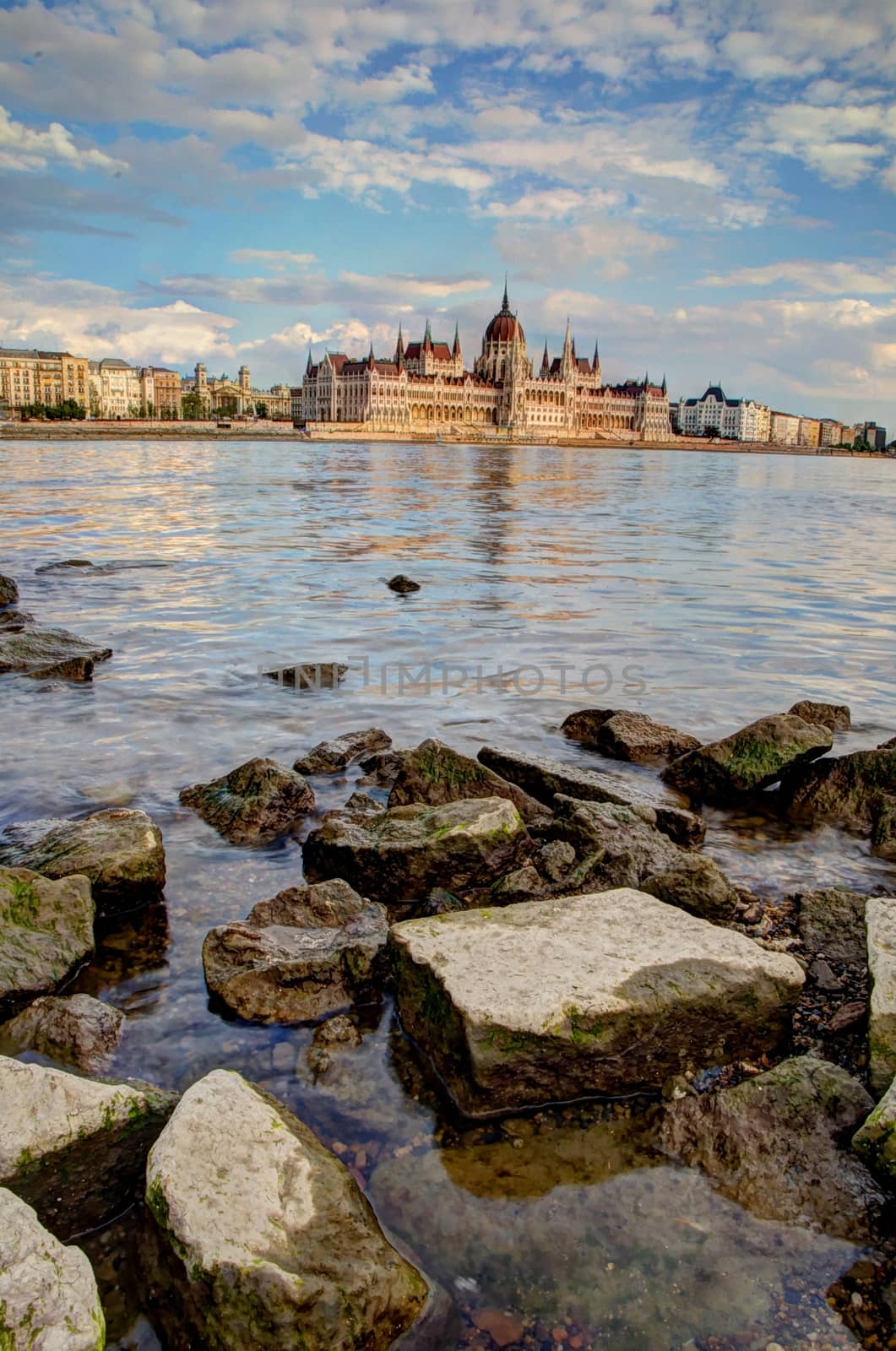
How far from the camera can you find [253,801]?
17.4ft

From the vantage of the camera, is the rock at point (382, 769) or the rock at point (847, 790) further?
the rock at point (382, 769)

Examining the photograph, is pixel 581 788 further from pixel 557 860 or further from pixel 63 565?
pixel 63 565

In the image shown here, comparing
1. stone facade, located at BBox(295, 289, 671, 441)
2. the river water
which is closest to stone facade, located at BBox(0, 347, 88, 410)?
stone facade, located at BBox(295, 289, 671, 441)

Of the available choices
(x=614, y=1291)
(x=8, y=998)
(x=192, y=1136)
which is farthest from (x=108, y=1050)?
(x=614, y=1291)

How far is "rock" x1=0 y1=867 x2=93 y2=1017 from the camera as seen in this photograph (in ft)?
11.8

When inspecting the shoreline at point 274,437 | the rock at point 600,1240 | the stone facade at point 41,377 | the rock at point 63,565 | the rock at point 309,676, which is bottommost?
the rock at point 600,1240

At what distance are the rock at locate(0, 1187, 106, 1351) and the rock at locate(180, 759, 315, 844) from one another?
296 cm

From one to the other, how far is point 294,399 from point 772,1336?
195 m

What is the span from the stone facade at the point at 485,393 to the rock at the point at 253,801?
14911cm

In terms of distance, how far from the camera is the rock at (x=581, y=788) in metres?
5.20

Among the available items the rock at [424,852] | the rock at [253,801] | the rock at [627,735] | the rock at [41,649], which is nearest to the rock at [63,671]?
the rock at [41,649]

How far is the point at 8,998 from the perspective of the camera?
354 centimetres

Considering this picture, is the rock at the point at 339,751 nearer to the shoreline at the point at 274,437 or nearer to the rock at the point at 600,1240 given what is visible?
the rock at the point at 600,1240

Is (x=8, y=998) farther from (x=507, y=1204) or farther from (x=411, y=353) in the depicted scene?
(x=411, y=353)
